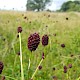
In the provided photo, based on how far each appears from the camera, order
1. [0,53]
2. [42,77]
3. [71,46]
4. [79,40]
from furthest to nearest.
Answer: [79,40] < [71,46] < [42,77] < [0,53]

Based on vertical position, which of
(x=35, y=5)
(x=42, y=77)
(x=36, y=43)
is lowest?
(x=42, y=77)

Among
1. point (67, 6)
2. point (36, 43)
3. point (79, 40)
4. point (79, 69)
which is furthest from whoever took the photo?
point (67, 6)

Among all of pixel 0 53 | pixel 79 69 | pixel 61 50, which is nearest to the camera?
pixel 0 53

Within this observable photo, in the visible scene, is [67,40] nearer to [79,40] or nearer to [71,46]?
[79,40]

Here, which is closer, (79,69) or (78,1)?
(79,69)

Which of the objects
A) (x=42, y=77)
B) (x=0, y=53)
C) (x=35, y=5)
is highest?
(x=35, y=5)

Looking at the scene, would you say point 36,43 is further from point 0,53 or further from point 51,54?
point 51,54

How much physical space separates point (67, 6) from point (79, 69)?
36540mm

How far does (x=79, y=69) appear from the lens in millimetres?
2867

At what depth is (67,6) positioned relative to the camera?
128ft

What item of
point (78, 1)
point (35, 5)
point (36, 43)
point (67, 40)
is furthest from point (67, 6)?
point (36, 43)

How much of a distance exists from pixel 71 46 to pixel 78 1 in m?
36.7

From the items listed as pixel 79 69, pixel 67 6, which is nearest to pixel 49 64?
pixel 79 69

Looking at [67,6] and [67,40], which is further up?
[67,6]
